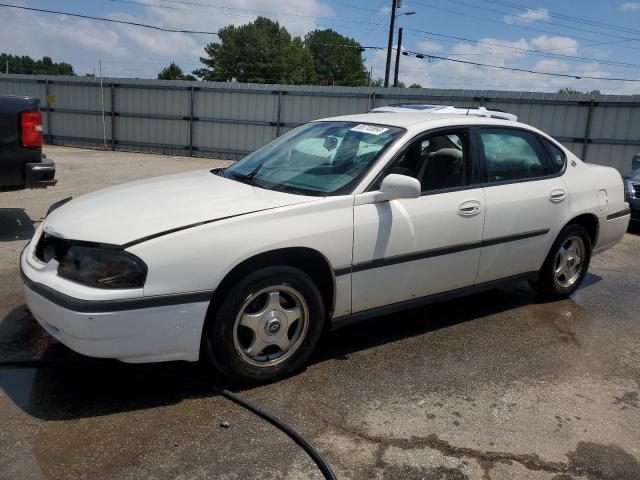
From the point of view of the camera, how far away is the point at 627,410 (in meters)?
3.22

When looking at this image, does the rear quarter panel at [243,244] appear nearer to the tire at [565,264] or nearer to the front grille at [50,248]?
the front grille at [50,248]

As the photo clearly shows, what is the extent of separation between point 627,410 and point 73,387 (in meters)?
3.06

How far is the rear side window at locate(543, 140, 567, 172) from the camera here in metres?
4.74

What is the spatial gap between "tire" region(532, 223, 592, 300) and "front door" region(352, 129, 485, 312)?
1.06 metres

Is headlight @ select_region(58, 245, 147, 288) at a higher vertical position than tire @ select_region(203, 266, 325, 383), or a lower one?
higher

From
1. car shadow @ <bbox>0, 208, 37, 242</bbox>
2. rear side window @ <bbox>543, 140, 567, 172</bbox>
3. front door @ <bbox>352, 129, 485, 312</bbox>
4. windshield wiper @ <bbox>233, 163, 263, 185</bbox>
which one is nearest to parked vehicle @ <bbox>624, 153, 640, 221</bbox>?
rear side window @ <bbox>543, 140, 567, 172</bbox>

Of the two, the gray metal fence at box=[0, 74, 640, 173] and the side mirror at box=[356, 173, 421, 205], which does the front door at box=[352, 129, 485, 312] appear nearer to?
the side mirror at box=[356, 173, 421, 205]

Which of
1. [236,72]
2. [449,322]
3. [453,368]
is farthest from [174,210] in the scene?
[236,72]

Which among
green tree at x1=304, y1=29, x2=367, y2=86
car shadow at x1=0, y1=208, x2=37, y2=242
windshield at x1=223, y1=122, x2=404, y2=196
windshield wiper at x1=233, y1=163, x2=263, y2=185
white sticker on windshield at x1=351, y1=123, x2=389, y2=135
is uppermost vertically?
green tree at x1=304, y1=29, x2=367, y2=86

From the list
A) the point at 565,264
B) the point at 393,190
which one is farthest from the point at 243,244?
the point at 565,264

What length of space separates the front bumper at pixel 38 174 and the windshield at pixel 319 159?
120 inches

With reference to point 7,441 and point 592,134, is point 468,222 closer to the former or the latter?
point 7,441

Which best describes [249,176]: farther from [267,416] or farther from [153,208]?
[267,416]

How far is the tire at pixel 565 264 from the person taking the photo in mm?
4797
